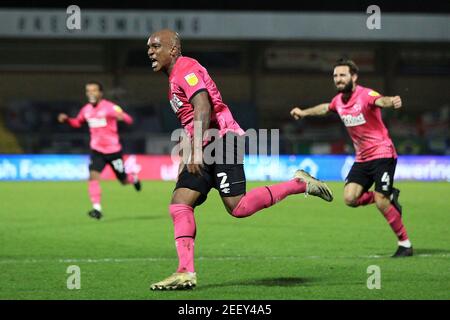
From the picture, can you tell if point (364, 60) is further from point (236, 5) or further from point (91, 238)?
point (91, 238)

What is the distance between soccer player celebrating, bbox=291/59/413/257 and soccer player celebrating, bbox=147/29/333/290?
2729mm

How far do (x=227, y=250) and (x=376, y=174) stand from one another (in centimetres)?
197

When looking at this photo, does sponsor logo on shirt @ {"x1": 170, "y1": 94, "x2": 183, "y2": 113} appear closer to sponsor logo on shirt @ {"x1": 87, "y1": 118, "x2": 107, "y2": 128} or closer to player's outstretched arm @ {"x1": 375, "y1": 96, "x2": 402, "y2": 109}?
player's outstretched arm @ {"x1": 375, "y1": 96, "x2": 402, "y2": 109}

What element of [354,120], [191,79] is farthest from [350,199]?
[191,79]

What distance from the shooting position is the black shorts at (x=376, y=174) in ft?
36.5

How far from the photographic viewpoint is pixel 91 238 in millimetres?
13133

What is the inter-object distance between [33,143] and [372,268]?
20.9 meters

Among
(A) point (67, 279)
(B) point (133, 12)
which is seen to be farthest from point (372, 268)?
(B) point (133, 12)

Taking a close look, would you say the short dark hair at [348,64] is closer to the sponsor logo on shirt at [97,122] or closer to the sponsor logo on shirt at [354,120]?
the sponsor logo on shirt at [354,120]

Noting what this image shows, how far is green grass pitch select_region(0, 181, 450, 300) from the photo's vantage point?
27.7ft

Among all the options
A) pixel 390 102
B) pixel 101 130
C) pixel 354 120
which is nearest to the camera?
pixel 390 102

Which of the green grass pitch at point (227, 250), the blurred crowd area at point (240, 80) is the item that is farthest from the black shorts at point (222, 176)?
the blurred crowd area at point (240, 80)

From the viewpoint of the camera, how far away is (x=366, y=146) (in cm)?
1143

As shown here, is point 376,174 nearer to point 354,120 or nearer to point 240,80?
point 354,120
